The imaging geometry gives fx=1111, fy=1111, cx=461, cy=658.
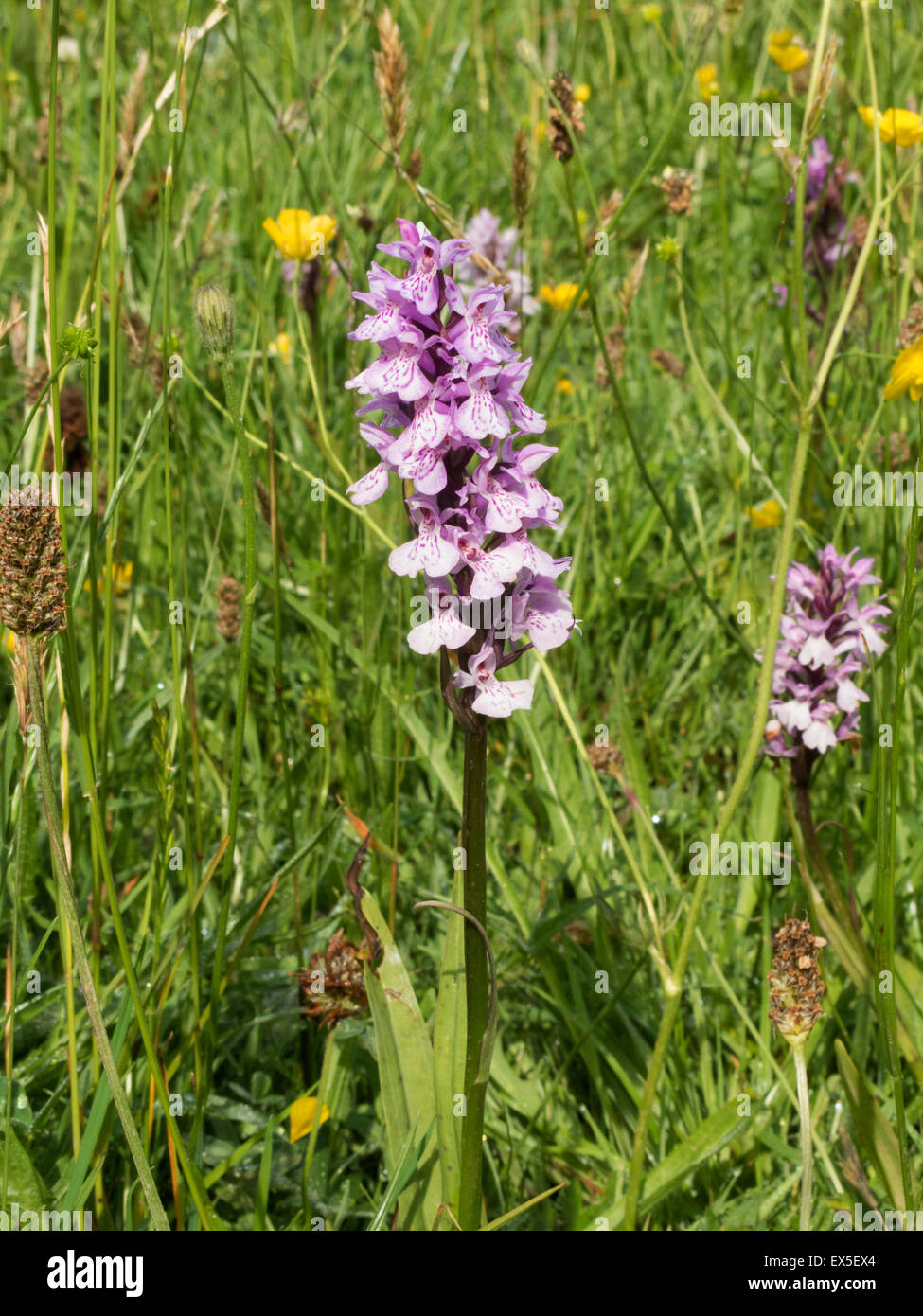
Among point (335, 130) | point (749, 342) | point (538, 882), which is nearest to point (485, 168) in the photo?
point (335, 130)

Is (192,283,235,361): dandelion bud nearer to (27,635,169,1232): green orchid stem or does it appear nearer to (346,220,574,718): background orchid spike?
(346,220,574,718): background orchid spike

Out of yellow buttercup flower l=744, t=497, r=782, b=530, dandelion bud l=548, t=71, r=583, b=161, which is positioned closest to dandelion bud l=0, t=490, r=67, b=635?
dandelion bud l=548, t=71, r=583, b=161

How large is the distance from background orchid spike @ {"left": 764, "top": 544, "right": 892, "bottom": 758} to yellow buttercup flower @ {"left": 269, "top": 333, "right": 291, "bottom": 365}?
4.96ft

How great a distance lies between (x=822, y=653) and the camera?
176 cm

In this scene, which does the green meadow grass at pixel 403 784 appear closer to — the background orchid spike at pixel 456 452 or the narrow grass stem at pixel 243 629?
the narrow grass stem at pixel 243 629

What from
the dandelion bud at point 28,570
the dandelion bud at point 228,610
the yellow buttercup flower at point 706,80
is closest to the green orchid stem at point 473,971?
the dandelion bud at point 28,570

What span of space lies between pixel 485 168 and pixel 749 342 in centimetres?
98

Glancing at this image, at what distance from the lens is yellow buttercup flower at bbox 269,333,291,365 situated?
2.84 m

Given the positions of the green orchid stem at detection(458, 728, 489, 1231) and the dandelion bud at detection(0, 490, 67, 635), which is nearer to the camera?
the dandelion bud at detection(0, 490, 67, 635)

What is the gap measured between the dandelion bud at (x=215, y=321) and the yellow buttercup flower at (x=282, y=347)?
5.11 ft

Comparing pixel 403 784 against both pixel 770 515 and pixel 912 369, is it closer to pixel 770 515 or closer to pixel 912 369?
pixel 770 515

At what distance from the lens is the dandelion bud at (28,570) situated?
95cm

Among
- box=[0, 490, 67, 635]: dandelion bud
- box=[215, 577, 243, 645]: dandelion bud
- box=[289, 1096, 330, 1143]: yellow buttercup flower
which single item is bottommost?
box=[289, 1096, 330, 1143]: yellow buttercup flower
